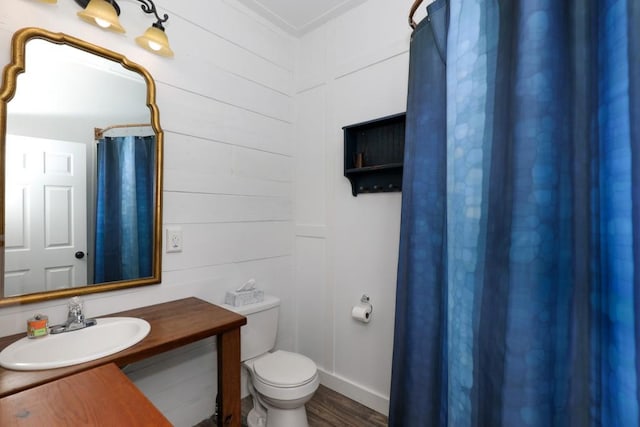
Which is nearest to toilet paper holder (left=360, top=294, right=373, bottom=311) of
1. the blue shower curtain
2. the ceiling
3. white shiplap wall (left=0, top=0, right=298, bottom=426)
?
white shiplap wall (left=0, top=0, right=298, bottom=426)

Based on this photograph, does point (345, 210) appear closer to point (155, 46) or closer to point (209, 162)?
point (209, 162)

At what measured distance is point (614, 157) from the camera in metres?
0.66

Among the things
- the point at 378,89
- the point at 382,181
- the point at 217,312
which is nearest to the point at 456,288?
the point at 382,181

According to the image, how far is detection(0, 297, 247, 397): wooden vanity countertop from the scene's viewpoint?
2.92ft

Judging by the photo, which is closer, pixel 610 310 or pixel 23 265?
pixel 610 310

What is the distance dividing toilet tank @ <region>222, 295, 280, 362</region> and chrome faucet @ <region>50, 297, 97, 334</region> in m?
0.68

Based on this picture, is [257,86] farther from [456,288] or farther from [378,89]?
[456,288]

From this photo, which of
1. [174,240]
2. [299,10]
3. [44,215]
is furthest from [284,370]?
[299,10]

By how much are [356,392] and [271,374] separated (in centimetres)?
69

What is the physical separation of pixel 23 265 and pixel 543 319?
5.92 ft

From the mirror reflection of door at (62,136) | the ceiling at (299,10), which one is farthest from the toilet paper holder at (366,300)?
the ceiling at (299,10)

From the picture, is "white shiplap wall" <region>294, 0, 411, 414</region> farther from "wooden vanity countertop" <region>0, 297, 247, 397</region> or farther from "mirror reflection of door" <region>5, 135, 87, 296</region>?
"mirror reflection of door" <region>5, 135, 87, 296</region>

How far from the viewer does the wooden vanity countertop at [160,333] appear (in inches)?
35.0

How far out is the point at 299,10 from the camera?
6.55 ft
